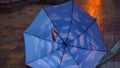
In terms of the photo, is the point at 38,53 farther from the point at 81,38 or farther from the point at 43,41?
the point at 81,38

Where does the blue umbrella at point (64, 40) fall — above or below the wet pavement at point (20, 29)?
above

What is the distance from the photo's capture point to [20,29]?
10.5 m

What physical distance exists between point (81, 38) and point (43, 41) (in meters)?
0.83

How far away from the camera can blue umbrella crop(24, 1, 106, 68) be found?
464 cm

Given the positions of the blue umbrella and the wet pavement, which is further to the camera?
the wet pavement

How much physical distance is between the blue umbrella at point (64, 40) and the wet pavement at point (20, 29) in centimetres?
181

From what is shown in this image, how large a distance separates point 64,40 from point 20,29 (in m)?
5.90

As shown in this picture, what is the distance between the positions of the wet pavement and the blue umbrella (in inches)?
71.3

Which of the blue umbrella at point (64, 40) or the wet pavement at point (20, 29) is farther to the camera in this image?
the wet pavement at point (20, 29)

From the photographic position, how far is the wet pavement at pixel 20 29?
7.53 m

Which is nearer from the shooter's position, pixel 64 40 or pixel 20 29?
pixel 64 40

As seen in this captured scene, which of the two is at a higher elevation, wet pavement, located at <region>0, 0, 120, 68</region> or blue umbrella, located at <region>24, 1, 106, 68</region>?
blue umbrella, located at <region>24, 1, 106, 68</region>

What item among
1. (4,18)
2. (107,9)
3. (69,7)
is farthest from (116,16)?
(69,7)

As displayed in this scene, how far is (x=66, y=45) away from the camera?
4.71 meters
